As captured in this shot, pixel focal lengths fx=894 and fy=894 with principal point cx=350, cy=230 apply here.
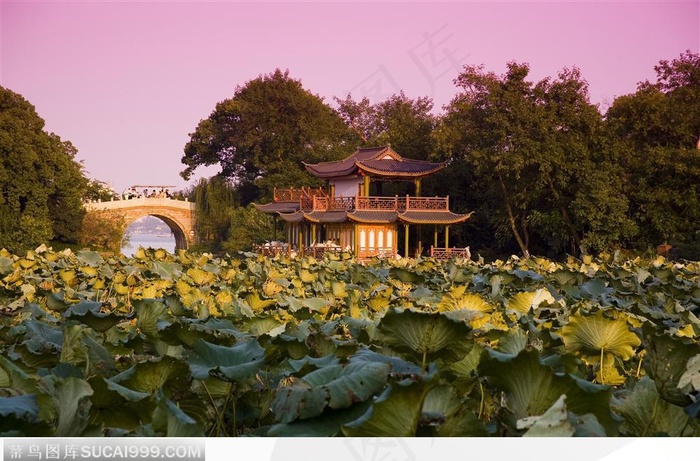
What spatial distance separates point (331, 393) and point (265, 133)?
126 feet

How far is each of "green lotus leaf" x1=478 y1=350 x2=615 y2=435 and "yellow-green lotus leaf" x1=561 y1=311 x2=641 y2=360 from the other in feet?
2.22

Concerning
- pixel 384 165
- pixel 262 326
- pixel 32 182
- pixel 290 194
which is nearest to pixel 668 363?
pixel 262 326

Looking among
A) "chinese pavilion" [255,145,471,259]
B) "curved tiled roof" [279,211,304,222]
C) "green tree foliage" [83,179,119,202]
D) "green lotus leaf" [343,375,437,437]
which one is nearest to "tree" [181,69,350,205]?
"green tree foliage" [83,179,119,202]

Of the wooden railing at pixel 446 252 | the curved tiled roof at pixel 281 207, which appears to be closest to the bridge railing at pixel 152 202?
the curved tiled roof at pixel 281 207

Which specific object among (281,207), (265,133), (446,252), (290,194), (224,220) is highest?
(265,133)

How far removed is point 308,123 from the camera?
3928 centimetres

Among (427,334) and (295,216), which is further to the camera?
(295,216)

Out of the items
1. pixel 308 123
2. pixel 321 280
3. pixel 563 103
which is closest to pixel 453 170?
pixel 563 103

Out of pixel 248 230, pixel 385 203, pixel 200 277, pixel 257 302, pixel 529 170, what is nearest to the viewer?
pixel 257 302

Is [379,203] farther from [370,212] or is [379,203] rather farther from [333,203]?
[333,203]

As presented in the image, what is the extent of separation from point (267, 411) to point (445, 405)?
1.44 feet

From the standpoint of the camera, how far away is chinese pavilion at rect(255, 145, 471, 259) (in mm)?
25703

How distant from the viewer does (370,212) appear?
25984 mm

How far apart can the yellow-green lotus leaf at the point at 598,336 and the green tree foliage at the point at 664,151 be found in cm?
2180
